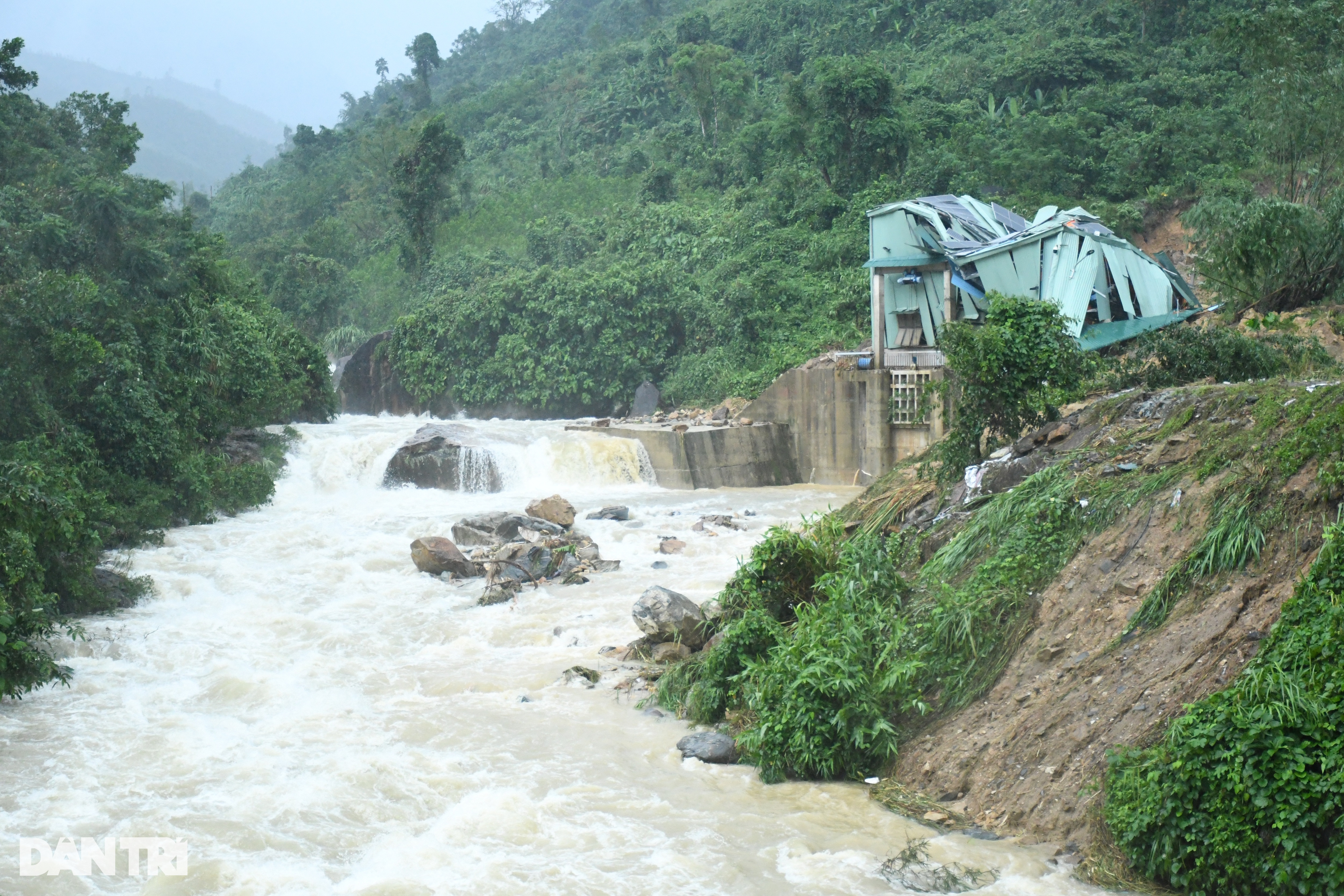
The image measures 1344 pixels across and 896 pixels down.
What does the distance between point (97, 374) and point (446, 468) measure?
673 centimetres

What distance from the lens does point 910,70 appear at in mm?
38156

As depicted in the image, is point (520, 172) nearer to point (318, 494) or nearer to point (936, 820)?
point (318, 494)

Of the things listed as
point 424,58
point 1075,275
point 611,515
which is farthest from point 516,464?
point 424,58

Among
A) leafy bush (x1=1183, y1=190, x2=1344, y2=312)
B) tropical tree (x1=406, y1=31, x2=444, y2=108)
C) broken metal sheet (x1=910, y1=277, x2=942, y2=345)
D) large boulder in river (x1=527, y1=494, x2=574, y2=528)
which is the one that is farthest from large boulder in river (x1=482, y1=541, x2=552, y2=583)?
tropical tree (x1=406, y1=31, x2=444, y2=108)

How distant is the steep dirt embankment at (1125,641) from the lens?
554cm

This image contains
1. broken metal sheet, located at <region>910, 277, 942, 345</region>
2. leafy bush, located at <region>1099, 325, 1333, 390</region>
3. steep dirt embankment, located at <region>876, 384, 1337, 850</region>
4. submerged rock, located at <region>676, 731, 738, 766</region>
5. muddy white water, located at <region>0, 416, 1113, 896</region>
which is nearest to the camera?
steep dirt embankment, located at <region>876, 384, 1337, 850</region>

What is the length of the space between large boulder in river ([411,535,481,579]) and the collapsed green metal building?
896 centimetres

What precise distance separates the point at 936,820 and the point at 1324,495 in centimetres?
279

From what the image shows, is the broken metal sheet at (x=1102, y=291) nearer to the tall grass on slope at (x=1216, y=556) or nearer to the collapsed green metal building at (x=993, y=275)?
the collapsed green metal building at (x=993, y=275)

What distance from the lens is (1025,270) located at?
18438 mm

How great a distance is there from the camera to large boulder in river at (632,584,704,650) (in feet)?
30.1

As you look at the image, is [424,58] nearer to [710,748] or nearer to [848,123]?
[848,123]

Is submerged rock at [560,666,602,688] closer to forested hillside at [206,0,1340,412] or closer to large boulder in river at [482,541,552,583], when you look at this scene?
large boulder in river at [482,541,552,583]
